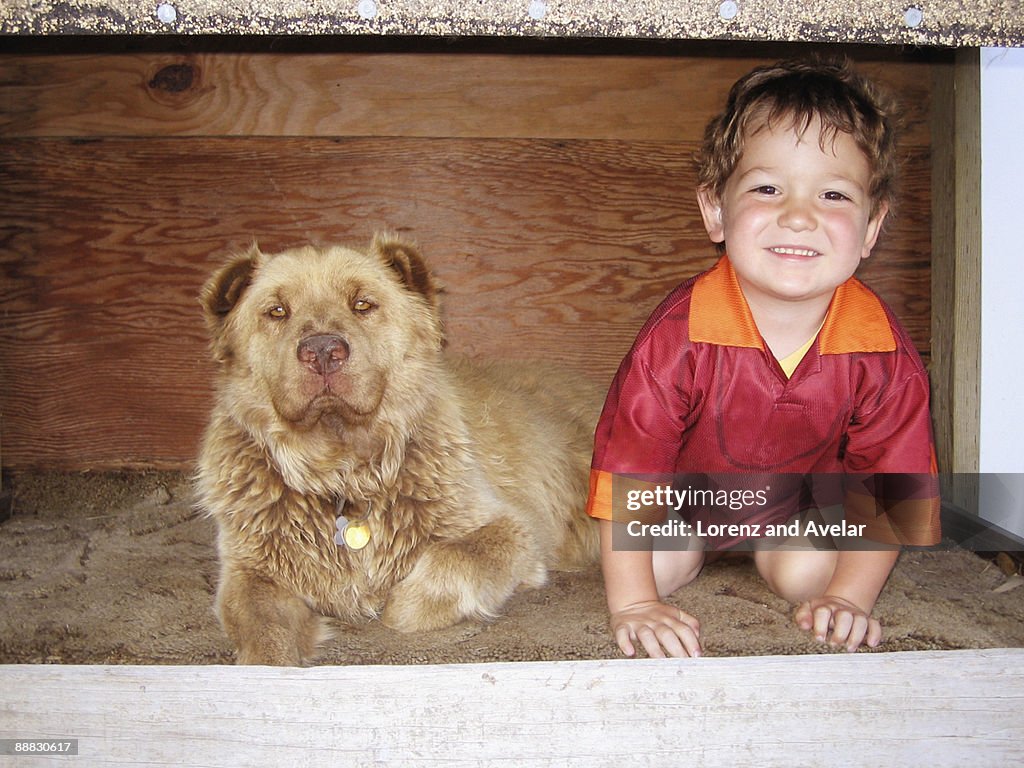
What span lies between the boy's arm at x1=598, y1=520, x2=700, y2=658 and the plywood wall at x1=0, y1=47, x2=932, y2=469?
4.82 ft

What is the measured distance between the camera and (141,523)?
9.90 ft

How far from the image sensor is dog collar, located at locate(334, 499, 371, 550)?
7.09ft

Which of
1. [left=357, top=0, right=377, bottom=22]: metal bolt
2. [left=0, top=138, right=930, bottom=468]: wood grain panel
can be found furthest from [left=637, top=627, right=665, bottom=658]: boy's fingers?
[left=0, top=138, right=930, bottom=468]: wood grain panel

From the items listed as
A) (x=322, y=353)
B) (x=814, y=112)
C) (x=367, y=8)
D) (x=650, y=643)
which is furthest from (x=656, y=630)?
Answer: (x=367, y=8)

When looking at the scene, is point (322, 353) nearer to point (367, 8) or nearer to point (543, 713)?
point (367, 8)

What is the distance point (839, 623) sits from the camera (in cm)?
194

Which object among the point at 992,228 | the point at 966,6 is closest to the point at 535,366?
the point at 992,228

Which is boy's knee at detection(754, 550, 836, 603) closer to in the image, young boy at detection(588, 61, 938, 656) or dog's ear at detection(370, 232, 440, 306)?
young boy at detection(588, 61, 938, 656)

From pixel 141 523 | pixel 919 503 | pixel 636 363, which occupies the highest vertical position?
pixel 636 363

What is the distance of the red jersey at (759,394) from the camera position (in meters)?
2.11

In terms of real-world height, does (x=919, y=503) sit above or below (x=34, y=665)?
above

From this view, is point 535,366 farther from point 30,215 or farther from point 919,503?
point 30,215

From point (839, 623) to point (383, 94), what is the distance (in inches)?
94.9

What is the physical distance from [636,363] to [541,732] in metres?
0.89
